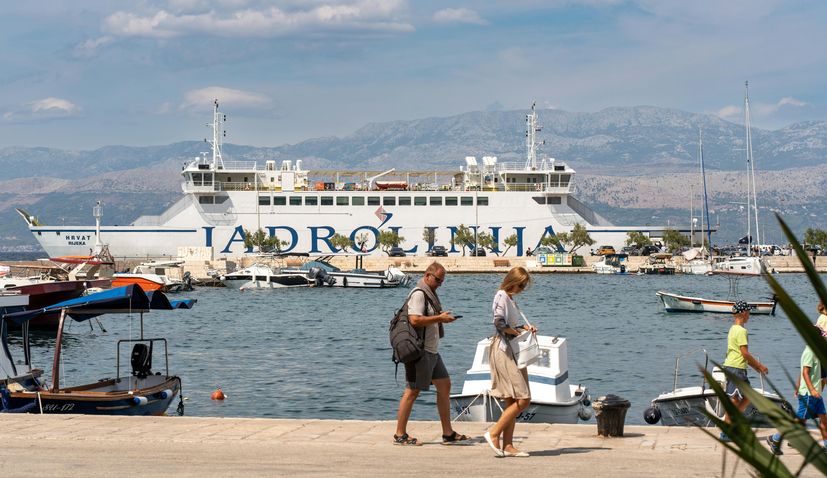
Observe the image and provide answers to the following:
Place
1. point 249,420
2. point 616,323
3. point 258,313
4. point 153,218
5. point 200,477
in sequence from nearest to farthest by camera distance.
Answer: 1. point 200,477
2. point 249,420
3. point 616,323
4. point 258,313
5. point 153,218

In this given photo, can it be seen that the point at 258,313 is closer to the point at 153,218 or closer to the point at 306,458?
the point at 306,458

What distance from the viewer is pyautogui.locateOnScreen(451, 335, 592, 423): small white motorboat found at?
13.1m

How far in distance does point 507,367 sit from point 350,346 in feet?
64.1

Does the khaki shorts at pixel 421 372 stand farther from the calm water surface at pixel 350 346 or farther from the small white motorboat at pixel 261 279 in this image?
the small white motorboat at pixel 261 279

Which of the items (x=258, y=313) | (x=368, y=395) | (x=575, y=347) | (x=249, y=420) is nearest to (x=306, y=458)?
(x=249, y=420)

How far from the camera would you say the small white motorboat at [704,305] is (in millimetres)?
39094

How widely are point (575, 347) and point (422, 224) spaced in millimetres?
57937

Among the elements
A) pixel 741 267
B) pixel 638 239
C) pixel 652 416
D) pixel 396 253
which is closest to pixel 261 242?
pixel 396 253

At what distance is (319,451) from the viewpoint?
8.87 meters

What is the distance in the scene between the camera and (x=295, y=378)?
69.8 feet

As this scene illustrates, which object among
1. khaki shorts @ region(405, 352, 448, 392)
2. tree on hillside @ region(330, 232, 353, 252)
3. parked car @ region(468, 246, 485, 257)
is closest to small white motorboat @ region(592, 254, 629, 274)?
parked car @ region(468, 246, 485, 257)

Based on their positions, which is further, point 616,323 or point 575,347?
point 616,323

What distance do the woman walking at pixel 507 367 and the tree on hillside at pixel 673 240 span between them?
8312cm

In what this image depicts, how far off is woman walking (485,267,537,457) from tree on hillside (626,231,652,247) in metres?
79.9
